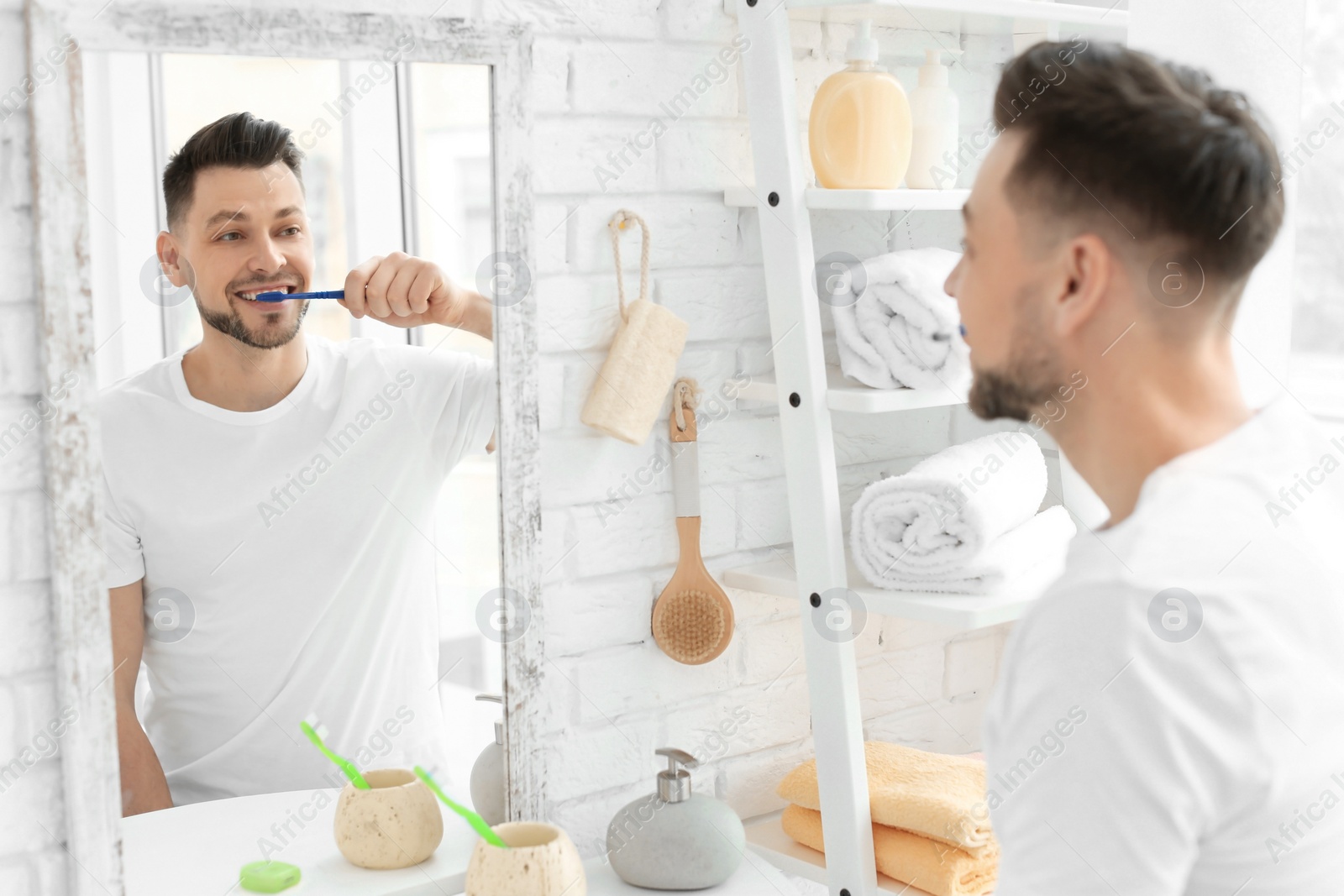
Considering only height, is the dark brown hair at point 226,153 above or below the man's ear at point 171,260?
above

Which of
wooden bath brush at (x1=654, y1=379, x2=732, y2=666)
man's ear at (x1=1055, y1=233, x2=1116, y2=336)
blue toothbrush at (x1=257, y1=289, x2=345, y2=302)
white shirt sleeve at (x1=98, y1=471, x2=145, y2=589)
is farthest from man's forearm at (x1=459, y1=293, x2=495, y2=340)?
man's ear at (x1=1055, y1=233, x2=1116, y2=336)

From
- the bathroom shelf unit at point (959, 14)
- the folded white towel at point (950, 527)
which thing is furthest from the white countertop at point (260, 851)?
the bathroom shelf unit at point (959, 14)

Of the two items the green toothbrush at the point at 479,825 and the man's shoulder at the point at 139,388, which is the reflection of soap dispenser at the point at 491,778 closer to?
the green toothbrush at the point at 479,825

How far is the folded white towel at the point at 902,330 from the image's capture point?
4.18ft

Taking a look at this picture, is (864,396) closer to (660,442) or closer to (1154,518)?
(660,442)

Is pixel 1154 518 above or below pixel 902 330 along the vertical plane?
below

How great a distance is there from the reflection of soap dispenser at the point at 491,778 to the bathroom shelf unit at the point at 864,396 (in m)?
0.42

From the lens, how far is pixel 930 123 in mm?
1363

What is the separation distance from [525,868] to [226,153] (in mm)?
650

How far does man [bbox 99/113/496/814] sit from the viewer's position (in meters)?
1.01

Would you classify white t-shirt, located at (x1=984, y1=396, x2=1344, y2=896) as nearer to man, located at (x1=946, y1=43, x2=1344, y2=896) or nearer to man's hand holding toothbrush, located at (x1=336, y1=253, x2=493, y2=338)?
man, located at (x1=946, y1=43, x2=1344, y2=896)

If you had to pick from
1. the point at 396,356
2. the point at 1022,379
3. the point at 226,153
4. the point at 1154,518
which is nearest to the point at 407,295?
the point at 396,356

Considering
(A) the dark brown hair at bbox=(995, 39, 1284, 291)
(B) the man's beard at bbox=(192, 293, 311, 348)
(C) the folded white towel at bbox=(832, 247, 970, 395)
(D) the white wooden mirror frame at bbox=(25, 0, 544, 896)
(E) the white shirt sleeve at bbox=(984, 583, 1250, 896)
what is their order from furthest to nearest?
(C) the folded white towel at bbox=(832, 247, 970, 395) < (B) the man's beard at bbox=(192, 293, 311, 348) < (D) the white wooden mirror frame at bbox=(25, 0, 544, 896) < (A) the dark brown hair at bbox=(995, 39, 1284, 291) < (E) the white shirt sleeve at bbox=(984, 583, 1250, 896)

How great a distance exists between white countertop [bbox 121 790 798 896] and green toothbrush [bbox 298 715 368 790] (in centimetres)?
2
